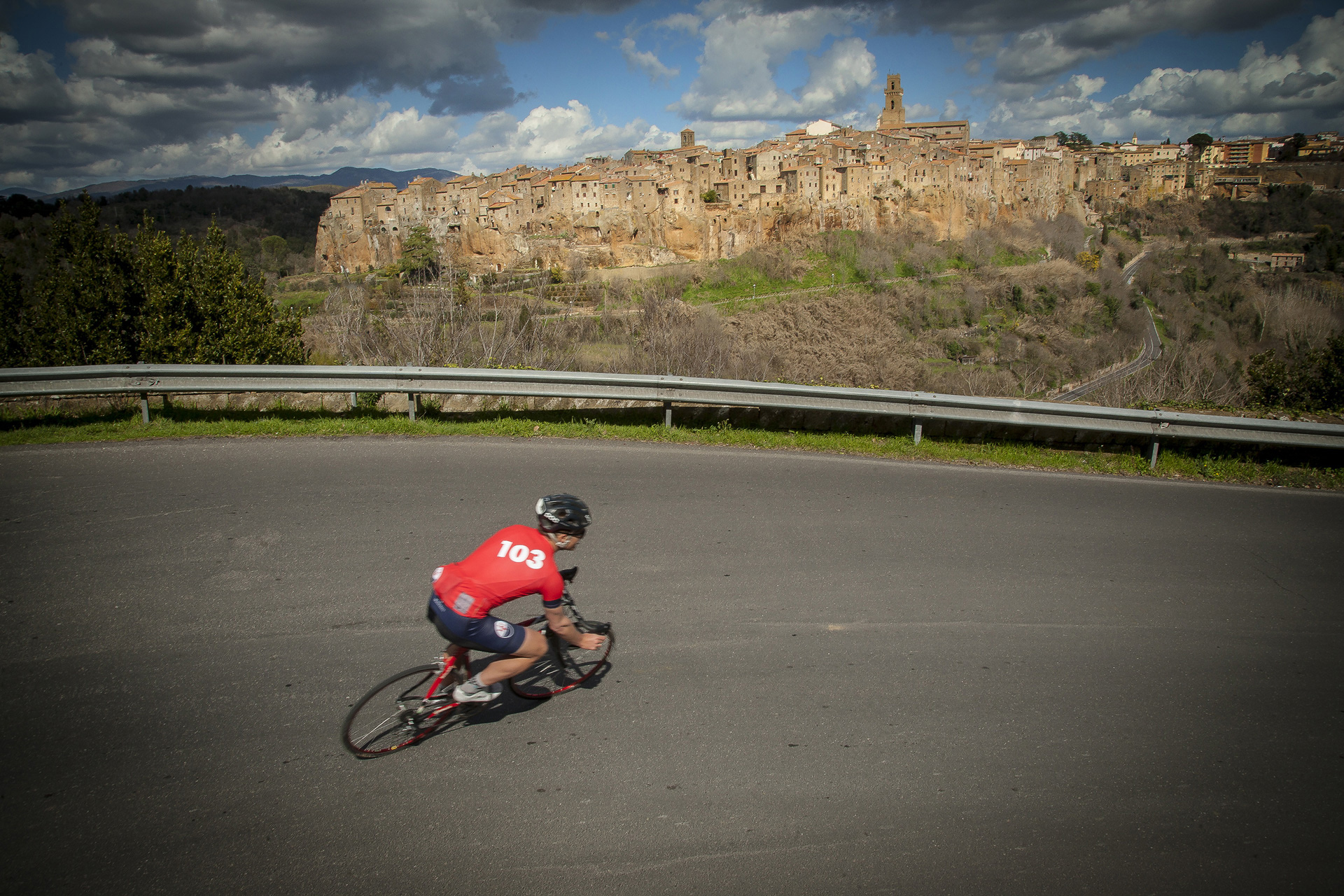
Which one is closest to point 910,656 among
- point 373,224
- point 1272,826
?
point 1272,826

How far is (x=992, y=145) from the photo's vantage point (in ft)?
382

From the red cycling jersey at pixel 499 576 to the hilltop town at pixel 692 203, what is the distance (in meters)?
84.0

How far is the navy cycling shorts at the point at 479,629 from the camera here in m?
3.55

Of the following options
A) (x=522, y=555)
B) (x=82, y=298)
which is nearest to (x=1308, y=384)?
(x=522, y=555)

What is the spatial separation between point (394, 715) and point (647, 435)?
5359mm

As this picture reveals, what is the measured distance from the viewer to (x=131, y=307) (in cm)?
1029

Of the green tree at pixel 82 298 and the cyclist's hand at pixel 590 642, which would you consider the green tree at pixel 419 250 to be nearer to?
the green tree at pixel 82 298

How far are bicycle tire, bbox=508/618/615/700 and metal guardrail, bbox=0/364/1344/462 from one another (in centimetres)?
486

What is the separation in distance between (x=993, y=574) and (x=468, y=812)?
4201 mm

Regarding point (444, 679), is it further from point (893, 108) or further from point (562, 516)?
point (893, 108)

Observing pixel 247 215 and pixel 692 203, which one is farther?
pixel 247 215

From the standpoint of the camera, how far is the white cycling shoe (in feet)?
12.3

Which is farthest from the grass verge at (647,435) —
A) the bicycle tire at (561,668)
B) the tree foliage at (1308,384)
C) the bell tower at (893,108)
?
the bell tower at (893,108)

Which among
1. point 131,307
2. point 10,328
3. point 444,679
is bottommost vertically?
point 444,679
